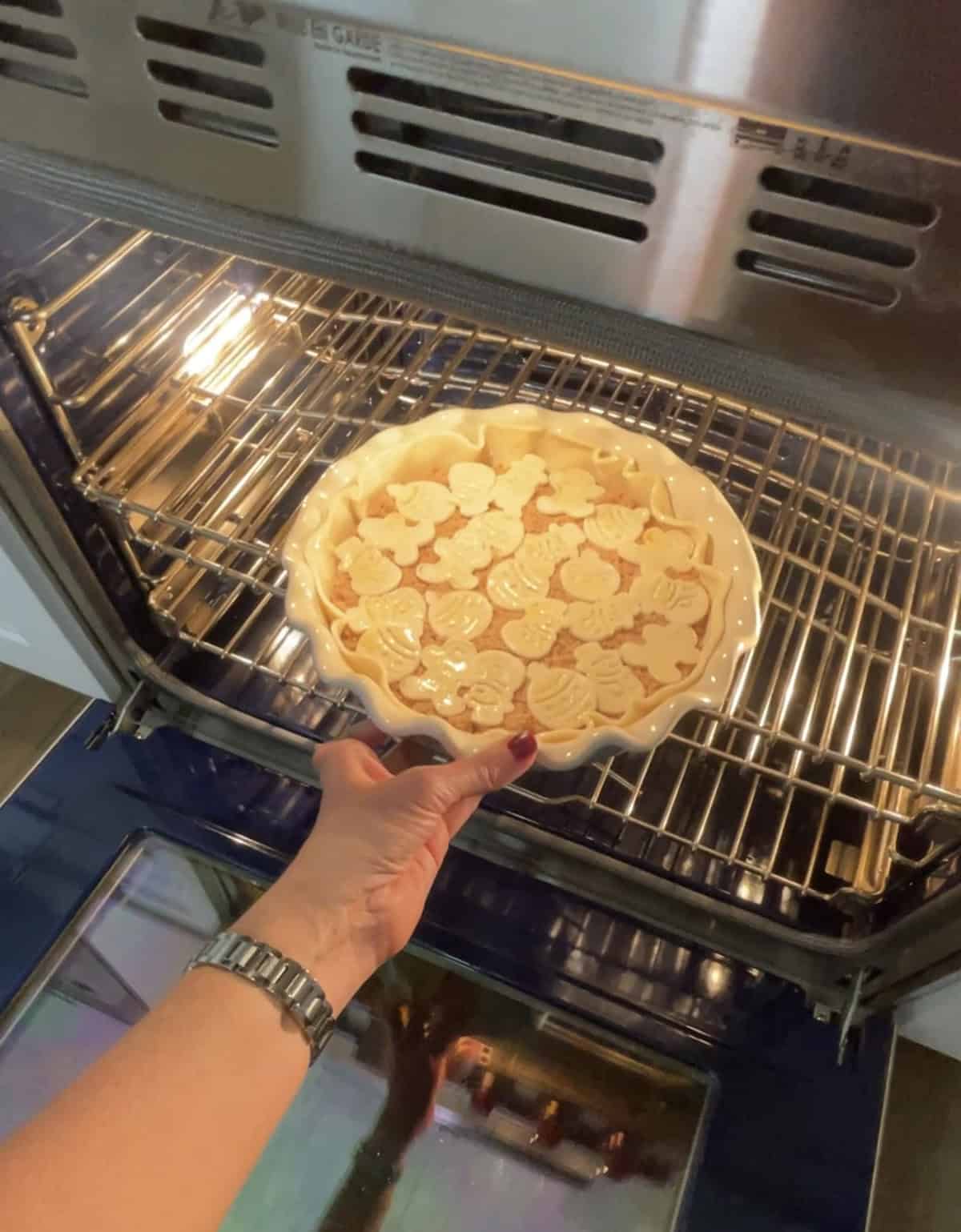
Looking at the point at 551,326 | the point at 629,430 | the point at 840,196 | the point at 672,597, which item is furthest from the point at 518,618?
the point at 840,196

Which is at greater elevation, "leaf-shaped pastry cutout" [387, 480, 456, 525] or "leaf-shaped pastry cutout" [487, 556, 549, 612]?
"leaf-shaped pastry cutout" [387, 480, 456, 525]

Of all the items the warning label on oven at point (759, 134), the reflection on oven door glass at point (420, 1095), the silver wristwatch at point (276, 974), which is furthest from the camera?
the reflection on oven door glass at point (420, 1095)

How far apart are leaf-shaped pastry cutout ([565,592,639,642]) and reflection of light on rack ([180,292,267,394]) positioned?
18.0 inches

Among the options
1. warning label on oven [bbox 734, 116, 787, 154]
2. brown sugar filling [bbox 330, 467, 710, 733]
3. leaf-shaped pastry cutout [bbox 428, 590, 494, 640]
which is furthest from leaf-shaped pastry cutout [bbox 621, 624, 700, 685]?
warning label on oven [bbox 734, 116, 787, 154]

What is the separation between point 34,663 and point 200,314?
17.0 inches

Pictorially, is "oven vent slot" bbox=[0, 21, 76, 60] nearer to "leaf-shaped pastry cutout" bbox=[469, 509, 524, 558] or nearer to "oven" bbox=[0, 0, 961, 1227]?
"oven" bbox=[0, 0, 961, 1227]

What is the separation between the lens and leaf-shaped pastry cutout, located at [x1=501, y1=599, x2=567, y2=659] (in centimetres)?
72

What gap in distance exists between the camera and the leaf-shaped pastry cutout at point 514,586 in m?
0.74

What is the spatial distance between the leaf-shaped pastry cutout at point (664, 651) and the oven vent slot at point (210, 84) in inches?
17.5

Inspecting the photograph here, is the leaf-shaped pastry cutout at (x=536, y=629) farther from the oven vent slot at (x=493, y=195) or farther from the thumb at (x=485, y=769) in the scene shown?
the oven vent slot at (x=493, y=195)

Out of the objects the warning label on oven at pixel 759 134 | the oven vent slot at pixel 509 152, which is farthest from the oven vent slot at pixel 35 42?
the warning label on oven at pixel 759 134

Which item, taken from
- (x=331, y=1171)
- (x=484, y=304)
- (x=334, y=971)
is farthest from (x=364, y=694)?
(x=331, y=1171)

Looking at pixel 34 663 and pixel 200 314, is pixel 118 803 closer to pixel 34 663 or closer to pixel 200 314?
pixel 34 663

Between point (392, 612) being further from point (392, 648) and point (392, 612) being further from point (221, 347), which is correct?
point (221, 347)
